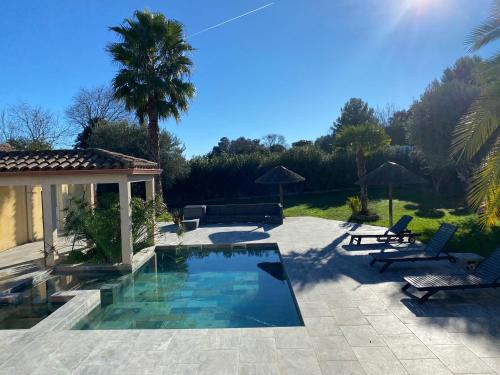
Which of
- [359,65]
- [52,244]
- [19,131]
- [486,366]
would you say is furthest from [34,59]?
[486,366]

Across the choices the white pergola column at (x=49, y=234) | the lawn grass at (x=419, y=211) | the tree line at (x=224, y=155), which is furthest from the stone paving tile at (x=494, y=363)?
the white pergola column at (x=49, y=234)

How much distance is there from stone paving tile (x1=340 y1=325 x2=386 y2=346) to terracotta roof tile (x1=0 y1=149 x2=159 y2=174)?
22.6 feet

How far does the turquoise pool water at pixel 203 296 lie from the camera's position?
666 centimetres

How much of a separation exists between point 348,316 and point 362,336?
30.6 inches

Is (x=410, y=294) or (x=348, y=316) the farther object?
(x=410, y=294)

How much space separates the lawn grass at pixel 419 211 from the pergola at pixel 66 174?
9961 mm

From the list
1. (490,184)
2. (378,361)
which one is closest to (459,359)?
(378,361)

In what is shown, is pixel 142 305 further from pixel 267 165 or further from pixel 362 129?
pixel 267 165

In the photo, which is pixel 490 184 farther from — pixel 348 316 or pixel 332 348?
pixel 332 348

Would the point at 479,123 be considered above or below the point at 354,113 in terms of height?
below

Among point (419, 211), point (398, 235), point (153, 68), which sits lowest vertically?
point (398, 235)

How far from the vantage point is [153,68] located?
62.1ft

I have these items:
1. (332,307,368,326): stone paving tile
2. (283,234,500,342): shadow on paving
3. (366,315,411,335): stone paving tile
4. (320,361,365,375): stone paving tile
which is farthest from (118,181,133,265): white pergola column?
(320,361,365,375): stone paving tile

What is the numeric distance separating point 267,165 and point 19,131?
25.3m
